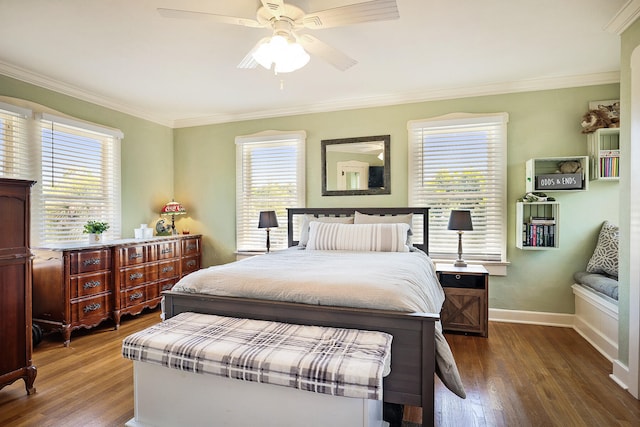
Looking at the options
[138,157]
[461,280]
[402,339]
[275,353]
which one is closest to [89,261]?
[138,157]

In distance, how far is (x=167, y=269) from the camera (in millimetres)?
4234

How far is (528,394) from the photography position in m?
2.20

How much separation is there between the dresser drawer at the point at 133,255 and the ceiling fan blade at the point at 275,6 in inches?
114

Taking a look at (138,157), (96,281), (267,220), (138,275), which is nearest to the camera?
(96,281)

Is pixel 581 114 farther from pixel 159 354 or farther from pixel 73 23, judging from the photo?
pixel 73 23

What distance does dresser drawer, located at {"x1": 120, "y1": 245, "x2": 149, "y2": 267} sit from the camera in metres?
3.62

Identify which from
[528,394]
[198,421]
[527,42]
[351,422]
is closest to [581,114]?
[527,42]

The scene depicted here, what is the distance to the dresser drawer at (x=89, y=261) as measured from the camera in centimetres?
316

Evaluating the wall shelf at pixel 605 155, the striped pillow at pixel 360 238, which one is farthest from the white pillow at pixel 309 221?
the wall shelf at pixel 605 155

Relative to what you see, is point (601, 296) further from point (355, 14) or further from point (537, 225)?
point (355, 14)

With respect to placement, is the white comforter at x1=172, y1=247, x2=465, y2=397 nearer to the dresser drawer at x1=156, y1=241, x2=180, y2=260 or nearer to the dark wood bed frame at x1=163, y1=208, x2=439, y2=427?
the dark wood bed frame at x1=163, y1=208, x2=439, y2=427

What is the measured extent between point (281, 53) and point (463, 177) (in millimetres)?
2563

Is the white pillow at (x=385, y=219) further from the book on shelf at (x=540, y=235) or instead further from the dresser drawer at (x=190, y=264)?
the dresser drawer at (x=190, y=264)

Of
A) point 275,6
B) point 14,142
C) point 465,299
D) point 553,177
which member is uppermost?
point 275,6
